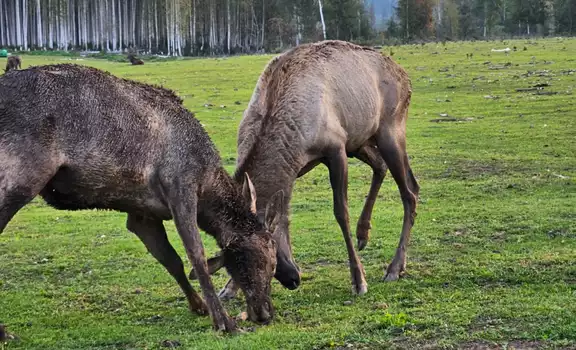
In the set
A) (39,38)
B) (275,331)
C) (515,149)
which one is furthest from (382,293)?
(39,38)

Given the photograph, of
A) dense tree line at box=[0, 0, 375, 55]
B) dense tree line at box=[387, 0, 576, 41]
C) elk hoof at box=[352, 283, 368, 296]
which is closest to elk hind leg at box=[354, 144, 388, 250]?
elk hoof at box=[352, 283, 368, 296]

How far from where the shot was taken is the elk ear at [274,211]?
868cm

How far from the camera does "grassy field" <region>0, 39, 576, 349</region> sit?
7398mm

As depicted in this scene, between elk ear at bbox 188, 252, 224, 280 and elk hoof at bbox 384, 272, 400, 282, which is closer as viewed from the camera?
elk ear at bbox 188, 252, 224, 280

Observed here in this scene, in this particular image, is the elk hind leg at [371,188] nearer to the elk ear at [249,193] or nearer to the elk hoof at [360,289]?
the elk hoof at [360,289]

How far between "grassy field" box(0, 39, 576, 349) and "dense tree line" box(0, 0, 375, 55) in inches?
2493

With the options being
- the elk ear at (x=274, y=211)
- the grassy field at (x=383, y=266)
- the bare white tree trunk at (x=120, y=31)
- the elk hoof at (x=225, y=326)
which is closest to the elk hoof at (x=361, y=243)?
the grassy field at (x=383, y=266)

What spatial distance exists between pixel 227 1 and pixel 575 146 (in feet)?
231

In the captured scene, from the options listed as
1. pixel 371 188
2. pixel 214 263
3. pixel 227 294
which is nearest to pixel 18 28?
pixel 371 188

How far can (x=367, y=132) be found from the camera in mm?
10812

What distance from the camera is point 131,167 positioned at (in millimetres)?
8008

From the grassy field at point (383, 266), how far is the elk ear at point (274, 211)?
909 mm

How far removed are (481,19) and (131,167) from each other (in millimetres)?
94035

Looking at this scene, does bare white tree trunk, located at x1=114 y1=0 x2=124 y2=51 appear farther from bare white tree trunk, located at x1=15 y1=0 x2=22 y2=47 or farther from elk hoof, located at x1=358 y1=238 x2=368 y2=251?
elk hoof, located at x1=358 y1=238 x2=368 y2=251
